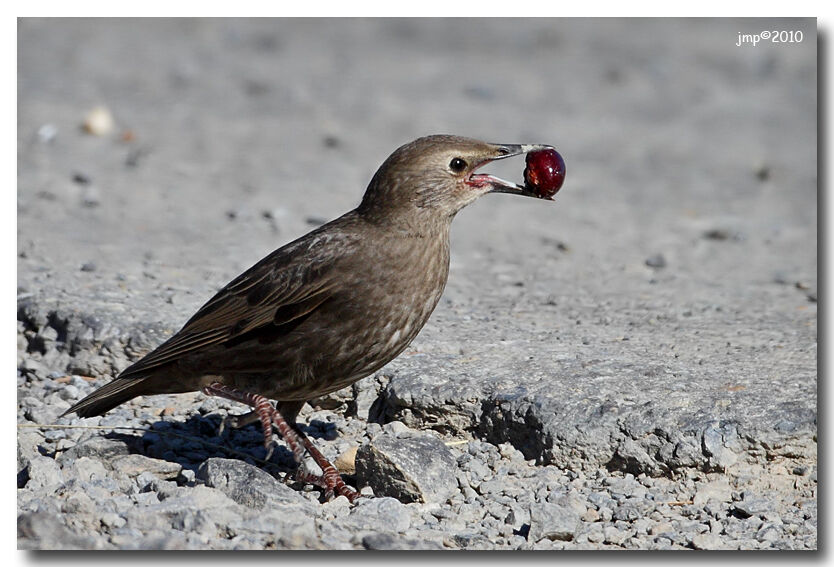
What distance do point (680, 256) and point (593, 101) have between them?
423cm

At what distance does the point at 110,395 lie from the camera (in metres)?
4.80

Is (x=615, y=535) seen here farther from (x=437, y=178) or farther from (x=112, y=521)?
(x=112, y=521)

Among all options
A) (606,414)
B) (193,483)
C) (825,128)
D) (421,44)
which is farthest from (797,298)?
(421,44)

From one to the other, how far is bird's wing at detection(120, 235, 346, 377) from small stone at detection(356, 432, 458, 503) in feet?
2.19

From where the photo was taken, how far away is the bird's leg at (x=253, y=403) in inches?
180

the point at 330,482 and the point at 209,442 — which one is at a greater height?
the point at 209,442

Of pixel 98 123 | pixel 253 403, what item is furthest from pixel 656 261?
pixel 98 123

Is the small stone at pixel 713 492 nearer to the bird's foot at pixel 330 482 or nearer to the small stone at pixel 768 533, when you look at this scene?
the small stone at pixel 768 533

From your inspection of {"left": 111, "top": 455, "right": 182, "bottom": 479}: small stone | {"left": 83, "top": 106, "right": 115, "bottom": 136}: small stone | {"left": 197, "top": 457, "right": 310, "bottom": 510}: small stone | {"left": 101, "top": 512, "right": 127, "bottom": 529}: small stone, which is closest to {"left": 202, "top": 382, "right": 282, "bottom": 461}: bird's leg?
{"left": 197, "top": 457, "right": 310, "bottom": 510}: small stone

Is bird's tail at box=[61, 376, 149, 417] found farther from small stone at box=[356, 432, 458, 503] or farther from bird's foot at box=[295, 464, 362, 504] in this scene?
small stone at box=[356, 432, 458, 503]

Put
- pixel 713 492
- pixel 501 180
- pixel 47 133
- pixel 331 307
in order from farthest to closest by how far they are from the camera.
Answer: pixel 47 133 < pixel 501 180 < pixel 331 307 < pixel 713 492

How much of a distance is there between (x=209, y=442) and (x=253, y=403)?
1.99 ft

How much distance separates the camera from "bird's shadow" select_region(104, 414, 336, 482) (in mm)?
4953

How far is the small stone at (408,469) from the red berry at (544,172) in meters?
1.23
